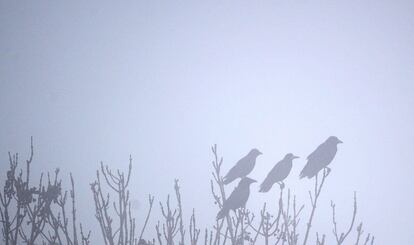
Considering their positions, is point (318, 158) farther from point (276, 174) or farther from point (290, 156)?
point (290, 156)

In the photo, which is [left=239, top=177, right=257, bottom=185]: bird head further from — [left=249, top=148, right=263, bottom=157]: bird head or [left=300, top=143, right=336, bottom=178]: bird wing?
[left=249, top=148, right=263, bottom=157]: bird head

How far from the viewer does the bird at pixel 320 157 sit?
27.0 ft

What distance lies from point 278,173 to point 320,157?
1.18 metres

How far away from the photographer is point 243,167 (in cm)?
1084

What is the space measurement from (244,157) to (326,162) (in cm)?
314

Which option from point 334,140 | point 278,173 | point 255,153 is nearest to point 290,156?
point 278,173

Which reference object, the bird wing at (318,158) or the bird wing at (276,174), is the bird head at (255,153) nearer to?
the bird wing at (276,174)

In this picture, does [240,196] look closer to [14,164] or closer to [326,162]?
[326,162]

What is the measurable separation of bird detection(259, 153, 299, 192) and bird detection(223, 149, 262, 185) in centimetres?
148

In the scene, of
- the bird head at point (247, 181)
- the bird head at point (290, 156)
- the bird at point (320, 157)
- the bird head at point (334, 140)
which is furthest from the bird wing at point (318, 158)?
the bird head at point (247, 181)

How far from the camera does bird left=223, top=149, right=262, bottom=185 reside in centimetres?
1075

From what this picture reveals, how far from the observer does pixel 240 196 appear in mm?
7441

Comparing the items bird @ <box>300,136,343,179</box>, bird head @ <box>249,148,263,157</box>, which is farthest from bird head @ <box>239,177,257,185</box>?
bird head @ <box>249,148,263,157</box>

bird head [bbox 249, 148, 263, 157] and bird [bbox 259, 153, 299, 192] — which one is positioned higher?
bird head [bbox 249, 148, 263, 157]
